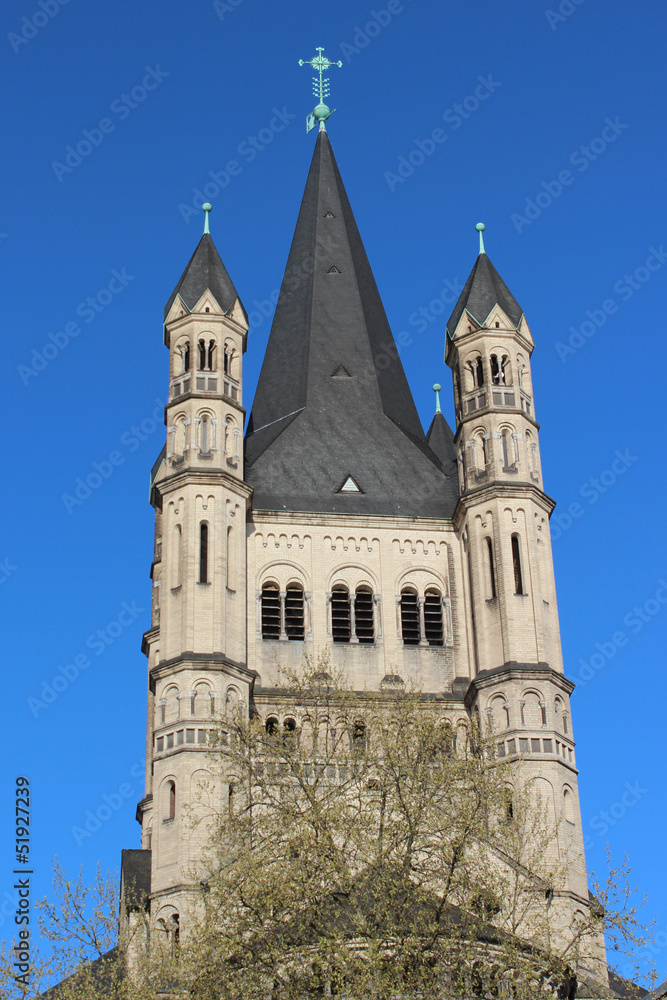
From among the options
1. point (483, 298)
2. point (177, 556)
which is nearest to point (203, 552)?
point (177, 556)

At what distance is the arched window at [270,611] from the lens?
41188 mm

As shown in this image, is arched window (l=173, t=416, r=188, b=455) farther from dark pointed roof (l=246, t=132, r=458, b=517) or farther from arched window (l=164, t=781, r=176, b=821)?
arched window (l=164, t=781, r=176, b=821)

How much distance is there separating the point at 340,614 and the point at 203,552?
3.93 m

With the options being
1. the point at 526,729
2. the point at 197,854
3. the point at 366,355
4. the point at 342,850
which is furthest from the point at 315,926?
the point at 366,355

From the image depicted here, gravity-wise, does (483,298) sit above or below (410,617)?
above

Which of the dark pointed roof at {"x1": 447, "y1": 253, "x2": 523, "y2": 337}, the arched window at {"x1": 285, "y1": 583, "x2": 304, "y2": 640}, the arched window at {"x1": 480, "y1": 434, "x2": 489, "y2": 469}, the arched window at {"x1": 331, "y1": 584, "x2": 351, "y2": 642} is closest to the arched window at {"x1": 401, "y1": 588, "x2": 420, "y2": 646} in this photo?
the arched window at {"x1": 331, "y1": 584, "x2": 351, "y2": 642}

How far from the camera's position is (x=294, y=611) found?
4175 centimetres

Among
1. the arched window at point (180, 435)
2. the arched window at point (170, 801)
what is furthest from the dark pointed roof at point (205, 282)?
the arched window at point (170, 801)

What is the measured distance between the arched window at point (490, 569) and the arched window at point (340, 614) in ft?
11.8

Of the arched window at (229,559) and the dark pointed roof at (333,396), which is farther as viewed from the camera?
the dark pointed roof at (333,396)

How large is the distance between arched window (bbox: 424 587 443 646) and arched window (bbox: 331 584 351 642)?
6.45 ft

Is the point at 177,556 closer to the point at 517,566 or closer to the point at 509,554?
the point at 509,554

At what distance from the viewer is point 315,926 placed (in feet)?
84.8

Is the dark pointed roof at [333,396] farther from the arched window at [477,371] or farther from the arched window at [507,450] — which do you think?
the arched window at [477,371]
